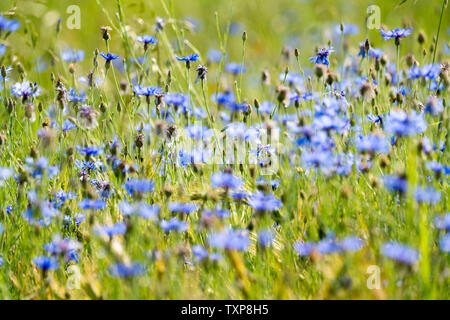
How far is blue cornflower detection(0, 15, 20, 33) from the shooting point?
246cm

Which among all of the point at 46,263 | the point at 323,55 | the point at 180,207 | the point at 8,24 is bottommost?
the point at 46,263

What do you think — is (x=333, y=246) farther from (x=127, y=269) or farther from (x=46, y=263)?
(x=46, y=263)

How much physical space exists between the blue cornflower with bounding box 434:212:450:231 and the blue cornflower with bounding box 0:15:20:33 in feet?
6.27

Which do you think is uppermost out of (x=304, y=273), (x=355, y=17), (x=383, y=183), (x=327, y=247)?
(x=355, y=17)

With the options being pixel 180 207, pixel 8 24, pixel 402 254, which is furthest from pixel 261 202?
pixel 8 24

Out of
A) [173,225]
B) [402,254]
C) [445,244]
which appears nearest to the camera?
[402,254]

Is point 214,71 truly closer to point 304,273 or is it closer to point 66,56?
point 66,56

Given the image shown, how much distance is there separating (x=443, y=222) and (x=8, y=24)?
6.89 feet

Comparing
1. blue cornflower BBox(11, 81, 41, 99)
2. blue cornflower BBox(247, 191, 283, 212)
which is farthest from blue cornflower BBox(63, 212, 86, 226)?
blue cornflower BBox(247, 191, 283, 212)

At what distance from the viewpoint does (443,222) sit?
1.45m

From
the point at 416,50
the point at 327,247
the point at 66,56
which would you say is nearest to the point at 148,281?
the point at 327,247

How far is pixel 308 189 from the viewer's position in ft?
6.08

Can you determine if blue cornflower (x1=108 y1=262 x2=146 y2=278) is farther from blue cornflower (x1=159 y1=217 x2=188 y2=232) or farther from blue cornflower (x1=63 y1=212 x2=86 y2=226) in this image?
blue cornflower (x1=63 y1=212 x2=86 y2=226)

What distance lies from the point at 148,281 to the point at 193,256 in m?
0.25
